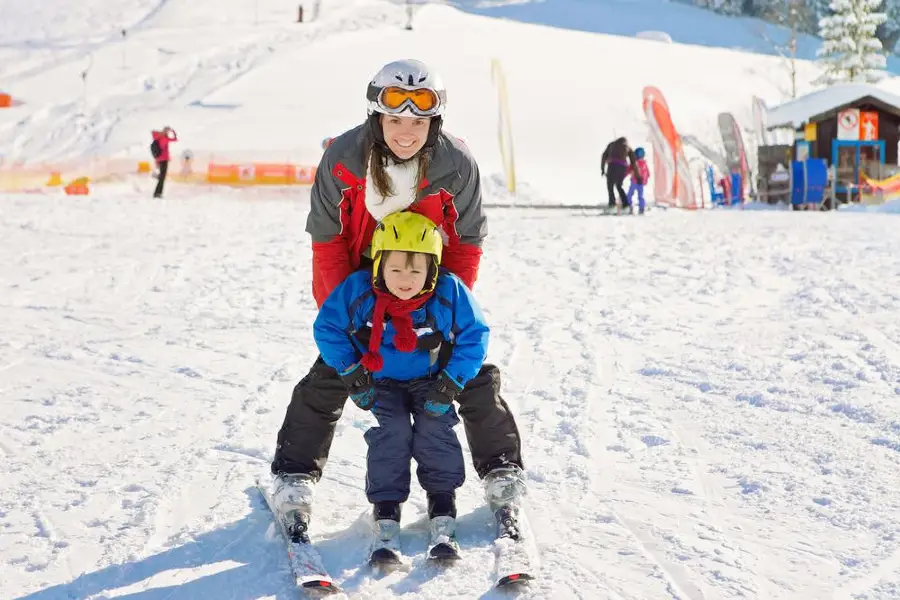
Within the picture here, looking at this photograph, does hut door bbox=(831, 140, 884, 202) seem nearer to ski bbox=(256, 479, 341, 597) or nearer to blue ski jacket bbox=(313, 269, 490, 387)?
blue ski jacket bbox=(313, 269, 490, 387)

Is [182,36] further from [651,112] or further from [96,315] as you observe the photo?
[96,315]

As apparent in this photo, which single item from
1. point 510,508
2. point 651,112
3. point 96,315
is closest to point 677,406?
point 510,508

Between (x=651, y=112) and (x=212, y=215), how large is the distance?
10.1m

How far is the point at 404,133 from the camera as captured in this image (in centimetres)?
304

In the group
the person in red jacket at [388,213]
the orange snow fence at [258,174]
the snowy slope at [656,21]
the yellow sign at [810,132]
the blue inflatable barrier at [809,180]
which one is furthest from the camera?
the snowy slope at [656,21]

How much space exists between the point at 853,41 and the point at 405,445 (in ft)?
144

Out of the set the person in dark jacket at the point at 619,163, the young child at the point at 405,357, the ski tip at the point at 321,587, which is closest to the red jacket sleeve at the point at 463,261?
the young child at the point at 405,357

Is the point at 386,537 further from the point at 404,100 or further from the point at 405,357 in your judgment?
the point at 404,100

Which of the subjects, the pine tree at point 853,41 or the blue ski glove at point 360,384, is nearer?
the blue ski glove at point 360,384

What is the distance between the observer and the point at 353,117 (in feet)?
97.6

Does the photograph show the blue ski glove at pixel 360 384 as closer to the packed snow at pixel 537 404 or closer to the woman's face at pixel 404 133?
the packed snow at pixel 537 404


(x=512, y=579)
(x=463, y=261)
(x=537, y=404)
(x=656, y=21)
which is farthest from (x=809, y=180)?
(x=656, y=21)

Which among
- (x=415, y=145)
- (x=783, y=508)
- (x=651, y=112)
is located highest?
(x=651, y=112)

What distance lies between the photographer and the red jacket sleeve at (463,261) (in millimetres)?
3316
